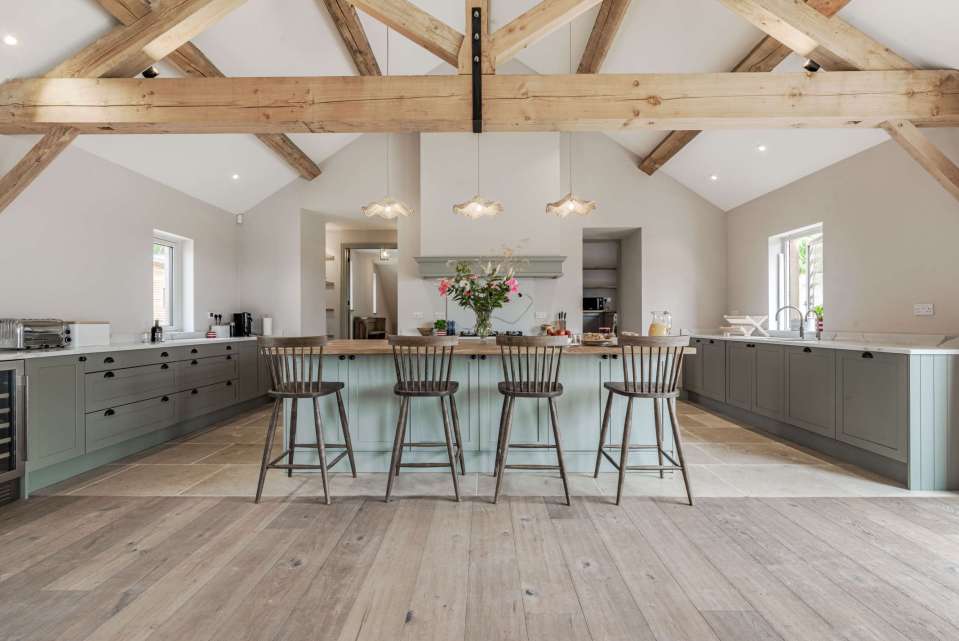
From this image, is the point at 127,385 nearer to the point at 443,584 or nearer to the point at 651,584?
the point at 443,584

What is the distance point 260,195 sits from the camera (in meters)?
6.00

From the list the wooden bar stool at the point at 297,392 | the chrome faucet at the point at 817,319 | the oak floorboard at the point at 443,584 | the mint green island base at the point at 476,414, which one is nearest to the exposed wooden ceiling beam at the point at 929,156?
the chrome faucet at the point at 817,319

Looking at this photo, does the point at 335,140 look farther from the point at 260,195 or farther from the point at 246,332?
the point at 246,332

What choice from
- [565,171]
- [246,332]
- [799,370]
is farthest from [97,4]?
[799,370]

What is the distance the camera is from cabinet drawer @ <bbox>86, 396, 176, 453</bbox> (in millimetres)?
3219

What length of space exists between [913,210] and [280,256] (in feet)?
21.1

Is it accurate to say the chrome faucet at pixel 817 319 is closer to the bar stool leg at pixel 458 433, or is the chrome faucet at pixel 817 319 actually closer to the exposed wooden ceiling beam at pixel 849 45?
the exposed wooden ceiling beam at pixel 849 45

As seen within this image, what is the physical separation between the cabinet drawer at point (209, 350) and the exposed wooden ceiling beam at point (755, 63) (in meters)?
5.34

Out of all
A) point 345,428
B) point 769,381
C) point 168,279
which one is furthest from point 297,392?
point 769,381

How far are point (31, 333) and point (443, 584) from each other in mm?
3111

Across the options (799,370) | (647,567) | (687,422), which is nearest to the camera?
(647,567)

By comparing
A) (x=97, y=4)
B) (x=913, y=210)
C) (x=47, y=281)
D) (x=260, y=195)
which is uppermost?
(x=97, y=4)

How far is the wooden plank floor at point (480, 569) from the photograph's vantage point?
1597 millimetres

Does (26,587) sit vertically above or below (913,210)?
below
